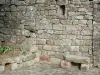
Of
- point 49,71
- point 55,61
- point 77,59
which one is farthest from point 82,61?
point 49,71

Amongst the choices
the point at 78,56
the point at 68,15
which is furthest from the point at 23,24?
the point at 78,56

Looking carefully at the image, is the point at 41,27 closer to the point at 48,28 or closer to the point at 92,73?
the point at 48,28

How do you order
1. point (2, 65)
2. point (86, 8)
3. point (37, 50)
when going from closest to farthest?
point (2, 65)
point (86, 8)
point (37, 50)

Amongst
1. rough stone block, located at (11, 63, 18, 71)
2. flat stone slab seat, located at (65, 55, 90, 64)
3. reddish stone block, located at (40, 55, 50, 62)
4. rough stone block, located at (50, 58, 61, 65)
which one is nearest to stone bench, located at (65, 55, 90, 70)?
flat stone slab seat, located at (65, 55, 90, 64)

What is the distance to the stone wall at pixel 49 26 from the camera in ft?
22.1

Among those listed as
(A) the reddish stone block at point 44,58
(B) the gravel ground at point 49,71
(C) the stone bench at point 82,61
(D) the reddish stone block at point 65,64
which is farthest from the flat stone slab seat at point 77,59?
(A) the reddish stone block at point 44,58

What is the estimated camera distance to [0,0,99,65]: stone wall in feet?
22.1

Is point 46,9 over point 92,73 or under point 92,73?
over

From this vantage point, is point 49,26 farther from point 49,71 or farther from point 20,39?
point 49,71

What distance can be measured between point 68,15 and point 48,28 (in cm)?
82

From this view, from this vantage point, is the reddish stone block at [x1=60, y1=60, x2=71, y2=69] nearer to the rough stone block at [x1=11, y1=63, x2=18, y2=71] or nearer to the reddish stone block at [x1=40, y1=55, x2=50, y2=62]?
the reddish stone block at [x1=40, y1=55, x2=50, y2=62]

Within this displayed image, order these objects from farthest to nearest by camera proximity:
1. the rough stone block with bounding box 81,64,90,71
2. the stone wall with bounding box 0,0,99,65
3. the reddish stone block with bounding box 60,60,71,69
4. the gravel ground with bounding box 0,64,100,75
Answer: the stone wall with bounding box 0,0,99,65 → the reddish stone block with bounding box 60,60,71,69 → the rough stone block with bounding box 81,64,90,71 → the gravel ground with bounding box 0,64,100,75

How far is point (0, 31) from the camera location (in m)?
7.36

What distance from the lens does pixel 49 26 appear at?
703cm
